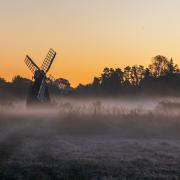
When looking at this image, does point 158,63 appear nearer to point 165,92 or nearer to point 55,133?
point 165,92

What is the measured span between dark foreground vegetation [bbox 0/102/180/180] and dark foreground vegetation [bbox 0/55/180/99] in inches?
2366

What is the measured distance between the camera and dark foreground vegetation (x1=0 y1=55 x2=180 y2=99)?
122 m

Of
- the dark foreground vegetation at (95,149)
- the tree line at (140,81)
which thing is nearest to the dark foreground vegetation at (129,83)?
the tree line at (140,81)

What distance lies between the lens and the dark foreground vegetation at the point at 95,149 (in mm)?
22594

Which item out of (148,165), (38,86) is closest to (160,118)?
(148,165)

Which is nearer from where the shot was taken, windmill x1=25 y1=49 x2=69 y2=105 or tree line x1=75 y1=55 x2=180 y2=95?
windmill x1=25 y1=49 x2=69 y2=105

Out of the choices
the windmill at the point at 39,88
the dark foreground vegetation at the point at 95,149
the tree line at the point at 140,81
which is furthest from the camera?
the tree line at the point at 140,81

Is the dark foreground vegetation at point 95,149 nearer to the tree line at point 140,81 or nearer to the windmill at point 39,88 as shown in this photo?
the windmill at point 39,88

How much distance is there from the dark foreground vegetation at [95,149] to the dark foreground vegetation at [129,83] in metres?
60.1

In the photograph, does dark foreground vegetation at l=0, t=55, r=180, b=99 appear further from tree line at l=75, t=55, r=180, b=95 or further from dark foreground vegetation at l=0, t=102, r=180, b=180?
dark foreground vegetation at l=0, t=102, r=180, b=180

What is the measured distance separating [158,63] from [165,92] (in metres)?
41.1

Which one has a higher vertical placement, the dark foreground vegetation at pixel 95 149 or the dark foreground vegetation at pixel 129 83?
the dark foreground vegetation at pixel 129 83

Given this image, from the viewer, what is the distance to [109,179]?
2119cm

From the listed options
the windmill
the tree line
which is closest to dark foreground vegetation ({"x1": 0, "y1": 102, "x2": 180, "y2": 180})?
the windmill
